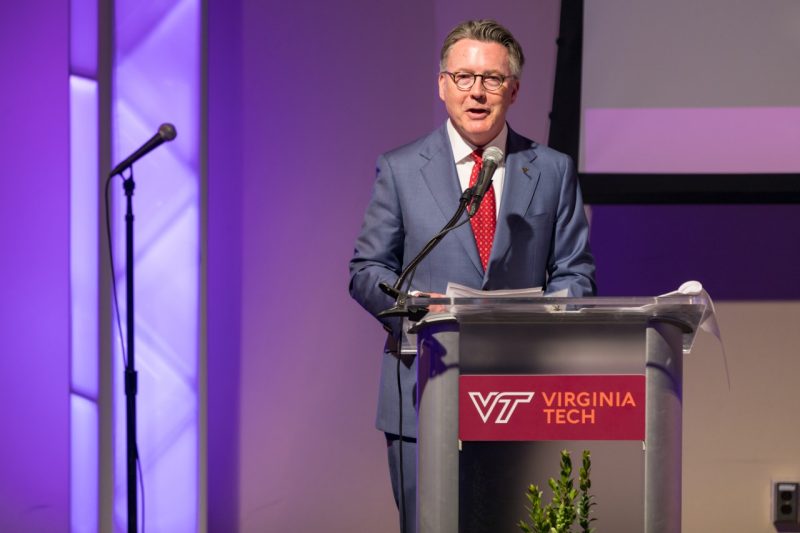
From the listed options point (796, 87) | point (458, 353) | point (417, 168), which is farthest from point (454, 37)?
point (796, 87)

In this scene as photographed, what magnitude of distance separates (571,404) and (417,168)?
981mm

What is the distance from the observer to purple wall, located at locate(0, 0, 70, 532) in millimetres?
3846

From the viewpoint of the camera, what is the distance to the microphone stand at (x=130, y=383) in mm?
2938

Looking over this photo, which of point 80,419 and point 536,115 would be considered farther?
point 536,115

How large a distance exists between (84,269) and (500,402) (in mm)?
1962

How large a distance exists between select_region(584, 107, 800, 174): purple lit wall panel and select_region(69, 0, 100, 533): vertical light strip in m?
1.69

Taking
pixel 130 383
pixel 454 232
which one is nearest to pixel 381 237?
A: pixel 454 232

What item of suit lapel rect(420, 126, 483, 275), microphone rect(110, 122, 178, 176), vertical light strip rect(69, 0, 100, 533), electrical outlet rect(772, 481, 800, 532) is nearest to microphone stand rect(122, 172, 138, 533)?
microphone rect(110, 122, 178, 176)

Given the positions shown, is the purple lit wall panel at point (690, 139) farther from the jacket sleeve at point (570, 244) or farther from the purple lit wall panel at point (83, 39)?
the purple lit wall panel at point (83, 39)

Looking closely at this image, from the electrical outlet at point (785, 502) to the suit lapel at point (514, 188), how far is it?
72.8 inches

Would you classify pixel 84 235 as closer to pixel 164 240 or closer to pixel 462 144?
pixel 164 240

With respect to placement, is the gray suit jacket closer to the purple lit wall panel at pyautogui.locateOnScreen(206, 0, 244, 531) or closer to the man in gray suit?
the man in gray suit

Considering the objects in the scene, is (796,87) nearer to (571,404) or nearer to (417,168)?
(417,168)

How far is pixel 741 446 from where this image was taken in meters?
3.74
